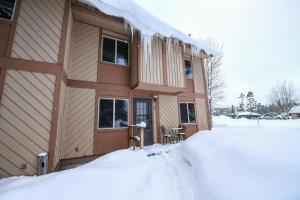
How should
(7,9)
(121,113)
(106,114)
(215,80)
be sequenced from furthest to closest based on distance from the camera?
(215,80) → (121,113) → (106,114) → (7,9)

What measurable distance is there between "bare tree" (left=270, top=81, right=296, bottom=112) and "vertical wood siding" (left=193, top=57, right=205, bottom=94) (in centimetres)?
3815

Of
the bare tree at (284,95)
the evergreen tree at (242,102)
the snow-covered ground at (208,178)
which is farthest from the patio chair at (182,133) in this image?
the evergreen tree at (242,102)

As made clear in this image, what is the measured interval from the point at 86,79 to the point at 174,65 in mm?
3734

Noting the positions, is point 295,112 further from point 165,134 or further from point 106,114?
point 106,114

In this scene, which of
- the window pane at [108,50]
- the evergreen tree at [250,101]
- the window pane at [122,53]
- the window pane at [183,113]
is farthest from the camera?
the evergreen tree at [250,101]

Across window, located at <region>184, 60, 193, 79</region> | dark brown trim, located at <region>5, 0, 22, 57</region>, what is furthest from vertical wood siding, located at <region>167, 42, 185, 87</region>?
dark brown trim, located at <region>5, 0, 22, 57</region>

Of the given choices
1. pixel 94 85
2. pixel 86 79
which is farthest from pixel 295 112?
pixel 86 79

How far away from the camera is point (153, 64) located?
615 centimetres

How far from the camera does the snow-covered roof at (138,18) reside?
4.42m

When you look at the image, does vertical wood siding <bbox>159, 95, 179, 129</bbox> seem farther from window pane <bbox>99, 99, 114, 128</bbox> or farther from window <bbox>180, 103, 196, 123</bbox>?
window pane <bbox>99, 99, 114, 128</bbox>

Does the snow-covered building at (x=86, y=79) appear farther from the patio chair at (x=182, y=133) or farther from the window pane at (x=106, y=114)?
the patio chair at (x=182, y=133)

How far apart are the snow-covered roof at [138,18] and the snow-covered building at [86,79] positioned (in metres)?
0.03

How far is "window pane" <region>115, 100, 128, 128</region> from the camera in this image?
5.84m

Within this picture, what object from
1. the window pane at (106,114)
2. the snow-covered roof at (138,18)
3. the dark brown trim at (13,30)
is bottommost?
the window pane at (106,114)
